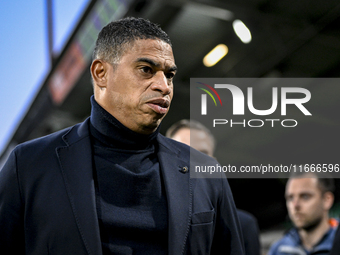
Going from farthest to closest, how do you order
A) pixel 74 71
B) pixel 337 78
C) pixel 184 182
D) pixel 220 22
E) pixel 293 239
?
pixel 337 78 → pixel 74 71 → pixel 220 22 → pixel 293 239 → pixel 184 182

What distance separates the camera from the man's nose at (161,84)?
5.02 feet

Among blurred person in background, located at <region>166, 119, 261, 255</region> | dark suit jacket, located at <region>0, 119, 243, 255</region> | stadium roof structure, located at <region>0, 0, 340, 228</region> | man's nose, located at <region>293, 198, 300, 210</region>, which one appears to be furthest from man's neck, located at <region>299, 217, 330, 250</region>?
stadium roof structure, located at <region>0, 0, 340, 228</region>

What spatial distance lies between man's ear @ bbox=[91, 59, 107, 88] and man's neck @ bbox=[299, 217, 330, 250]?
2944 millimetres

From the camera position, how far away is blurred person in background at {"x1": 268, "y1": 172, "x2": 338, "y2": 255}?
3693mm

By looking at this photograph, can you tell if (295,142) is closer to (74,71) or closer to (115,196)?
(74,71)

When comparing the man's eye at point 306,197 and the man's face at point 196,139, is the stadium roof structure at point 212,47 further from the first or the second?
the man's eye at point 306,197

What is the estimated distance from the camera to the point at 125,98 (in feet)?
5.11

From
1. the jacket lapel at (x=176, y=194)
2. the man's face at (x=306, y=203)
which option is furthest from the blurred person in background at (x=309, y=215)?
the jacket lapel at (x=176, y=194)

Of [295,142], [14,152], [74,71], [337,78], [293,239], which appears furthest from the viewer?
[295,142]

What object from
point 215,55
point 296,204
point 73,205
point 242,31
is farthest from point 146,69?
point 215,55

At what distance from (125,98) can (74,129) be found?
1.01 ft

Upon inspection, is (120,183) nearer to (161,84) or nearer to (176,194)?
(176,194)

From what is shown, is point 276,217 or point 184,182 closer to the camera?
point 184,182

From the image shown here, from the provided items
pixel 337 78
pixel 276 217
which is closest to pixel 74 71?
pixel 337 78
